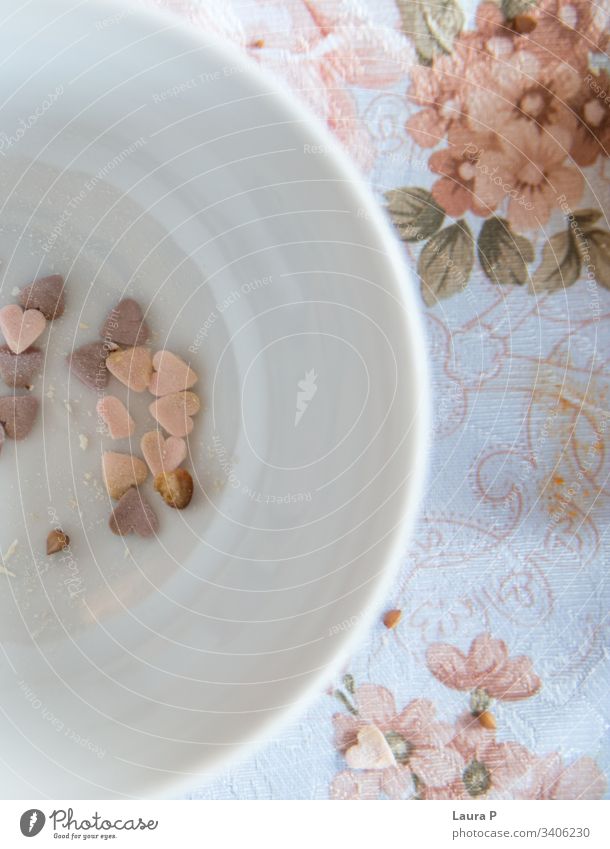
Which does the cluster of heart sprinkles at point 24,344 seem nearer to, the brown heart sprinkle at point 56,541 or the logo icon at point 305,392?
the brown heart sprinkle at point 56,541

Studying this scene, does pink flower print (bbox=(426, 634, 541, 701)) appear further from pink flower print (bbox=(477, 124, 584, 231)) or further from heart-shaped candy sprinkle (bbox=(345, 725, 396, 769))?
pink flower print (bbox=(477, 124, 584, 231))

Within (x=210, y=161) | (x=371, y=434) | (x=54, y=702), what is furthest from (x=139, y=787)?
(x=210, y=161)

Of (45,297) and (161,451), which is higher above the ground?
(45,297)

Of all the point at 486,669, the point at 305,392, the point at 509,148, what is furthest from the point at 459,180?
the point at 486,669

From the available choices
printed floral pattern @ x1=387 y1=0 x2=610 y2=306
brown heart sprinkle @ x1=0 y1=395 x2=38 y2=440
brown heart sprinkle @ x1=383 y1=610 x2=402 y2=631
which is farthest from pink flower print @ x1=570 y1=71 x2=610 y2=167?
brown heart sprinkle @ x1=0 y1=395 x2=38 y2=440

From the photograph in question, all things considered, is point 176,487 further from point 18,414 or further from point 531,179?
point 531,179
